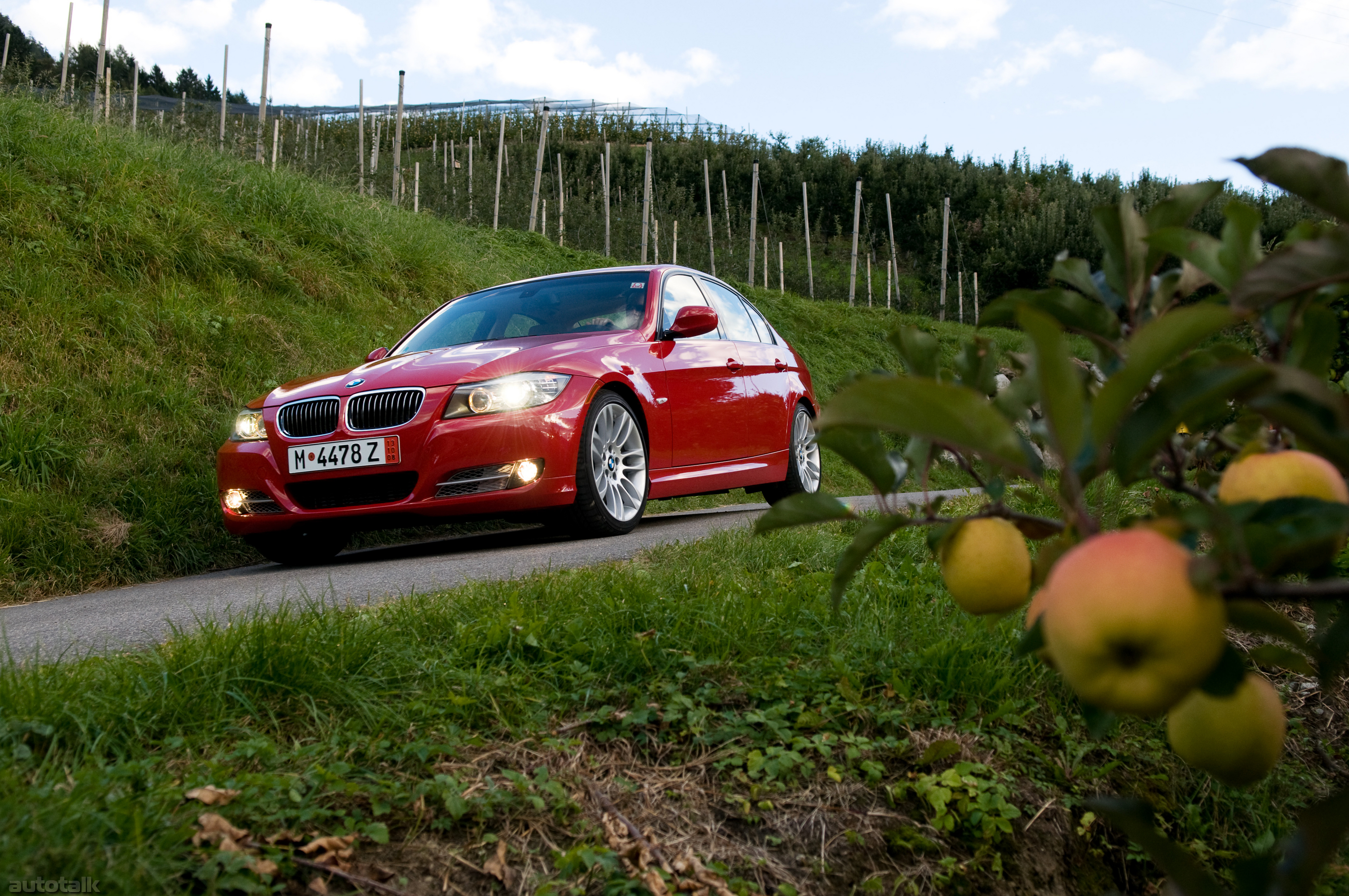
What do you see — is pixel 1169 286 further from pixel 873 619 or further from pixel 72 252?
pixel 72 252

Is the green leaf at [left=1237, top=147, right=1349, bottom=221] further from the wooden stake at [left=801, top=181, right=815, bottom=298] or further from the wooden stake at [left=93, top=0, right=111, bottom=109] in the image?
the wooden stake at [left=801, top=181, right=815, bottom=298]

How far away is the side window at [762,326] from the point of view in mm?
7379

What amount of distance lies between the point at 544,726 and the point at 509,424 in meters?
2.77

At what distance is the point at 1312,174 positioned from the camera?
875 mm

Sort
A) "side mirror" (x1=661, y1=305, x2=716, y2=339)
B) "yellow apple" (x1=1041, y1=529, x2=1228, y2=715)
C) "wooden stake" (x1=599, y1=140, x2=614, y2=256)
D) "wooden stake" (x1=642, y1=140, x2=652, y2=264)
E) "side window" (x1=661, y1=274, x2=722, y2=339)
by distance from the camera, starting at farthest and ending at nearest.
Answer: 1. "wooden stake" (x1=599, y1=140, x2=614, y2=256)
2. "wooden stake" (x1=642, y1=140, x2=652, y2=264)
3. "side window" (x1=661, y1=274, x2=722, y2=339)
4. "side mirror" (x1=661, y1=305, x2=716, y2=339)
5. "yellow apple" (x1=1041, y1=529, x2=1228, y2=715)

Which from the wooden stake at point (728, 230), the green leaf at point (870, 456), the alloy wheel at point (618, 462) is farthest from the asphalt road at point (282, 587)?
the wooden stake at point (728, 230)

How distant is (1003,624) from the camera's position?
281 centimetres

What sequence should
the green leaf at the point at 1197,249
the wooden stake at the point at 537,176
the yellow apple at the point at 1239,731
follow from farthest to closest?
the wooden stake at the point at 537,176 < the green leaf at the point at 1197,249 < the yellow apple at the point at 1239,731

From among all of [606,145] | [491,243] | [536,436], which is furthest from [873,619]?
[606,145]

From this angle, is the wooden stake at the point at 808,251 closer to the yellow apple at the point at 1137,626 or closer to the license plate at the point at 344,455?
the license plate at the point at 344,455

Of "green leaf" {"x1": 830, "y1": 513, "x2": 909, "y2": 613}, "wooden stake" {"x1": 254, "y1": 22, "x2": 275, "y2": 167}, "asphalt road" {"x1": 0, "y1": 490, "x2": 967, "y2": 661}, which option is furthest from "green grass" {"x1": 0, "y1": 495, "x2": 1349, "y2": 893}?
"wooden stake" {"x1": 254, "y1": 22, "x2": 275, "y2": 167}

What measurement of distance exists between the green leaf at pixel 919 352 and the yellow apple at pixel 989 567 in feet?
0.56

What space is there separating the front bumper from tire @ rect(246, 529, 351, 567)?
0.19m

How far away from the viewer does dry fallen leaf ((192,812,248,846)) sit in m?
1.56
